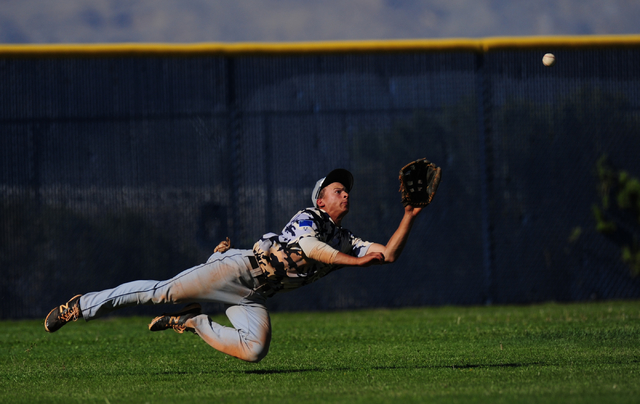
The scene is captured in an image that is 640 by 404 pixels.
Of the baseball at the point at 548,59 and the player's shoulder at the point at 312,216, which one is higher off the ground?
the baseball at the point at 548,59

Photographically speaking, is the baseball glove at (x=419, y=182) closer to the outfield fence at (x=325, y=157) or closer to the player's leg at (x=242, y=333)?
the player's leg at (x=242, y=333)

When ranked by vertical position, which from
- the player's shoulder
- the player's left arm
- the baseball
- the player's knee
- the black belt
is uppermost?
the baseball

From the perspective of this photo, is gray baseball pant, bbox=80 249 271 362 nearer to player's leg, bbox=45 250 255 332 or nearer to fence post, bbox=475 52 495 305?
player's leg, bbox=45 250 255 332

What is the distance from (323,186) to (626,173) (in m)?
7.91

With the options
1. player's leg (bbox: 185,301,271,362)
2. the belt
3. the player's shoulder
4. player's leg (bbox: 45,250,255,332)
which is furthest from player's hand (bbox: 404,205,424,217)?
player's leg (bbox: 185,301,271,362)

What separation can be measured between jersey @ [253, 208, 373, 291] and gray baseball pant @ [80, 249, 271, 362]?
0.58ft

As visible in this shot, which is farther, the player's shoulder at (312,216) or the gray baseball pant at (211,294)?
the gray baseball pant at (211,294)

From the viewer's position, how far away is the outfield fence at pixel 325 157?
1166cm

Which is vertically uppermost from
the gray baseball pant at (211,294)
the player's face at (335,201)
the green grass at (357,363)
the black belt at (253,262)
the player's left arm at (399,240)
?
the player's face at (335,201)

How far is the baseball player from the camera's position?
556 cm

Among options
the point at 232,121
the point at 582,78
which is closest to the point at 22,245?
the point at 232,121

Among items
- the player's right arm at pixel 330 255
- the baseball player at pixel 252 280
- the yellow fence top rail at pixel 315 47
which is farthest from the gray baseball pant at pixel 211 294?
the yellow fence top rail at pixel 315 47

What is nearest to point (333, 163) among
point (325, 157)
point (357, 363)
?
point (325, 157)

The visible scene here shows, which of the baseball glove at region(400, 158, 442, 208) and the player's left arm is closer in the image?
the player's left arm
